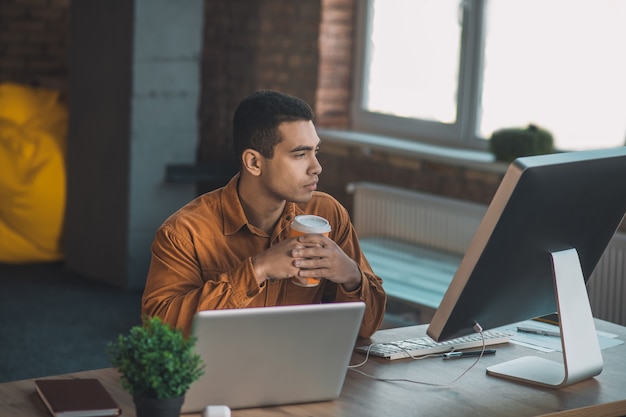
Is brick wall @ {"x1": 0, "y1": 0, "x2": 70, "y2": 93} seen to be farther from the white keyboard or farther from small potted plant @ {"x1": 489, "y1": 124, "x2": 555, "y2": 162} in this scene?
the white keyboard

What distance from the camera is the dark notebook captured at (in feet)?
7.00

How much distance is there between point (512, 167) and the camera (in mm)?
2234

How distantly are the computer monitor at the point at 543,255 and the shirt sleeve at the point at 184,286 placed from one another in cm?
45

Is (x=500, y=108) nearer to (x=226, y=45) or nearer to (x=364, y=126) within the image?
(x=364, y=126)

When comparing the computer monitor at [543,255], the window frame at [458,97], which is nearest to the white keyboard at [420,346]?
the computer monitor at [543,255]

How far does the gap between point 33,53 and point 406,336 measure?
5.34 m

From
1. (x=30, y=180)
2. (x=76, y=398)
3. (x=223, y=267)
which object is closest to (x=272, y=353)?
(x=76, y=398)

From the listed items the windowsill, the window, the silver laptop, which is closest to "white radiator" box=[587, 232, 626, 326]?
the window

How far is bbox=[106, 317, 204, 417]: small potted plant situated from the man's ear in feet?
2.89

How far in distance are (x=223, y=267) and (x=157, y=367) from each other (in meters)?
0.84

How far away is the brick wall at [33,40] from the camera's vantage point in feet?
24.3

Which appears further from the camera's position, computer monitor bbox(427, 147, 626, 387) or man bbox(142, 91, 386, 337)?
man bbox(142, 91, 386, 337)

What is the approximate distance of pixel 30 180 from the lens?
21.2 feet

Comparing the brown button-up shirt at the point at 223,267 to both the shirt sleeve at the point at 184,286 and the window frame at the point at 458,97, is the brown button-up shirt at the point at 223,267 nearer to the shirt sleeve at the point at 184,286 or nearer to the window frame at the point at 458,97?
the shirt sleeve at the point at 184,286
